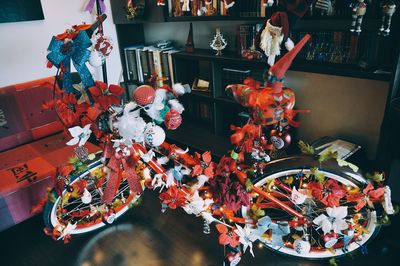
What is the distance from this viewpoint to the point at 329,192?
1356mm

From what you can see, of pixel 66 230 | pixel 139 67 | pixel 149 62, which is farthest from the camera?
pixel 139 67

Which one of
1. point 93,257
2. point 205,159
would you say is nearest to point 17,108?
point 93,257

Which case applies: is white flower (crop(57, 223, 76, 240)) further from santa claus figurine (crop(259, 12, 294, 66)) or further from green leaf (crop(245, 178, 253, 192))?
santa claus figurine (crop(259, 12, 294, 66))

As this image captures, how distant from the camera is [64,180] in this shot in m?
1.58

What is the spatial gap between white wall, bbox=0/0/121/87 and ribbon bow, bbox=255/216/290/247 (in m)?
2.06

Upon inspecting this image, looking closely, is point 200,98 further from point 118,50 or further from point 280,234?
point 280,234

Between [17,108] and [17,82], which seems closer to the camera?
[17,108]

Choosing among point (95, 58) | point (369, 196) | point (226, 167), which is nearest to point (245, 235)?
point (226, 167)

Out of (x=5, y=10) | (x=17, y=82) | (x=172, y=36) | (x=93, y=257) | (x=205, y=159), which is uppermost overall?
(x=5, y=10)

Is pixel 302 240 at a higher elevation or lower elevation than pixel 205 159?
lower

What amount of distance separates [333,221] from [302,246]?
8.0 inches

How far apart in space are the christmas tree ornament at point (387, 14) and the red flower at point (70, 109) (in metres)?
1.34

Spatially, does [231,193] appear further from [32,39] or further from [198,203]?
[32,39]

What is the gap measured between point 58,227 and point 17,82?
130 centimetres
